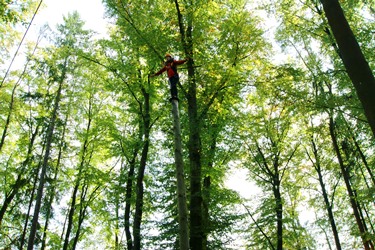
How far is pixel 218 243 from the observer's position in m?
11.1

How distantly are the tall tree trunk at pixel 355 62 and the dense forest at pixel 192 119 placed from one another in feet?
0.06

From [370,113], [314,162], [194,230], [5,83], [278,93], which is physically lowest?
[194,230]

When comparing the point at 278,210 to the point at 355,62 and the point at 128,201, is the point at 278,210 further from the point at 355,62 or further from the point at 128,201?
the point at 355,62

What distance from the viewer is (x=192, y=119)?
8750mm

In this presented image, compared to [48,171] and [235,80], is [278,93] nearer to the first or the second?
[235,80]

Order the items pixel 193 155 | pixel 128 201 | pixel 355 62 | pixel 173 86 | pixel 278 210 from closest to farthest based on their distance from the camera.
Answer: pixel 355 62 < pixel 173 86 < pixel 193 155 < pixel 128 201 < pixel 278 210

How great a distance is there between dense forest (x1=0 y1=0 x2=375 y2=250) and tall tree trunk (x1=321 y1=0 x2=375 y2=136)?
0.02m

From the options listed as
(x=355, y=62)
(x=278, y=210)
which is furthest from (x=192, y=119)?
(x=278, y=210)

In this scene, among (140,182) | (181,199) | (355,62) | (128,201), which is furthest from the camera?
(128,201)

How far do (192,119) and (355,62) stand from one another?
4.77 m

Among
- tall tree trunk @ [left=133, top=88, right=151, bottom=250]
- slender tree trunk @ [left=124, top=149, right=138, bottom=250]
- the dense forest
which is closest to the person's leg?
the dense forest

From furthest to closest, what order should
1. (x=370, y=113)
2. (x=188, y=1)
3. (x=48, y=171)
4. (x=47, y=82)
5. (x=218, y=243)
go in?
(x=47, y=82)
(x=48, y=171)
(x=218, y=243)
(x=188, y=1)
(x=370, y=113)

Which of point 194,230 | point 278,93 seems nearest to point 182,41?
point 278,93

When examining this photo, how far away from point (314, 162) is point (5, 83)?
19.6 metres
